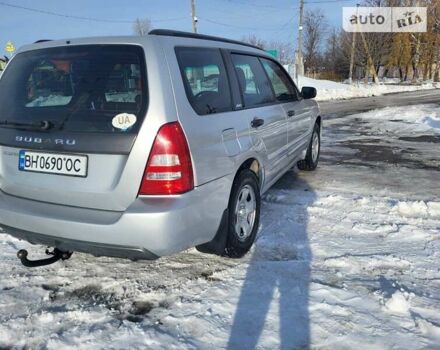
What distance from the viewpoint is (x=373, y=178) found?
6504mm

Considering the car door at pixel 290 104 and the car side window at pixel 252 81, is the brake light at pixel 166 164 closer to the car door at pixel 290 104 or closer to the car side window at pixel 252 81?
the car side window at pixel 252 81

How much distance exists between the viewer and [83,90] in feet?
9.66

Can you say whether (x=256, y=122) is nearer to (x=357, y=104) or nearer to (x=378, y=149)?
(x=378, y=149)

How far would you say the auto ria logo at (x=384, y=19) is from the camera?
156 feet

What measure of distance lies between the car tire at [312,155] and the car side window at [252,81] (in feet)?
7.52

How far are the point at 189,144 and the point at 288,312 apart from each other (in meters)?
1.30

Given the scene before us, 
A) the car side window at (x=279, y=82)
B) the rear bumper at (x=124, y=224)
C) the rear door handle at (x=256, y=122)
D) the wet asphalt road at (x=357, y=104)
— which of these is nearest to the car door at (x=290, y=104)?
the car side window at (x=279, y=82)

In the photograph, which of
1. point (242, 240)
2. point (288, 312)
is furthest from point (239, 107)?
point (288, 312)

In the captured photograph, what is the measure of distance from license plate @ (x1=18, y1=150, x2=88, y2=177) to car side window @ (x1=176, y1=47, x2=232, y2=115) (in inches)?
33.8

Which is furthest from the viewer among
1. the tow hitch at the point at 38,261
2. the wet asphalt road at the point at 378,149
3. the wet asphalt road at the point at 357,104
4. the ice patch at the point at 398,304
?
the wet asphalt road at the point at 357,104

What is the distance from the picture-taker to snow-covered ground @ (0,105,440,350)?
2.68m

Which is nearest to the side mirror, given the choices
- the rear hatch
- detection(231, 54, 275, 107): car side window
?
detection(231, 54, 275, 107): car side window

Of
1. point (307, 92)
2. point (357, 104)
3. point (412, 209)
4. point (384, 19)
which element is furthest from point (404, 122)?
point (384, 19)

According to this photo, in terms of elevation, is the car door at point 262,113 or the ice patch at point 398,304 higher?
the car door at point 262,113
